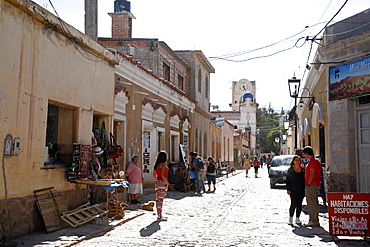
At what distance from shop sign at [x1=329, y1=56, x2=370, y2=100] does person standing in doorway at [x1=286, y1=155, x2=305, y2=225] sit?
3.13 metres

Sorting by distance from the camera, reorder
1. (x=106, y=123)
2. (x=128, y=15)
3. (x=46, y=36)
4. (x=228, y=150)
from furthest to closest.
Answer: (x=228, y=150)
(x=128, y=15)
(x=106, y=123)
(x=46, y=36)

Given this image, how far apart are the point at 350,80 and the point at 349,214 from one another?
5217 millimetres

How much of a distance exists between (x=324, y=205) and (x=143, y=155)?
657 cm

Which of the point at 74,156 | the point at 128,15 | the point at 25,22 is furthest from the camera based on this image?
the point at 128,15

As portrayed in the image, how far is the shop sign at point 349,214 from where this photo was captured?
7707mm

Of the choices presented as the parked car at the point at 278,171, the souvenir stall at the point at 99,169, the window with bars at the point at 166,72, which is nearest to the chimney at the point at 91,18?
the souvenir stall at the point at 99,169

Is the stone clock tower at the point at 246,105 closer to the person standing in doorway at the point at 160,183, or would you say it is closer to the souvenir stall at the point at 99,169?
the souvenir stall at the point at 99,169

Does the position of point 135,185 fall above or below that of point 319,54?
below

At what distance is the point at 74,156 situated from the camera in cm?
973

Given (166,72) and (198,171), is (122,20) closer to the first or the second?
(166,72)

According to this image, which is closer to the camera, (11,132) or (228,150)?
(11,132)

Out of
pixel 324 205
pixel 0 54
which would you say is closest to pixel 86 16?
pixel 0 54

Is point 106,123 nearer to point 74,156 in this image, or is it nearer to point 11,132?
point 74,156

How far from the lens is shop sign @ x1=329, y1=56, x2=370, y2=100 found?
1126 cm
